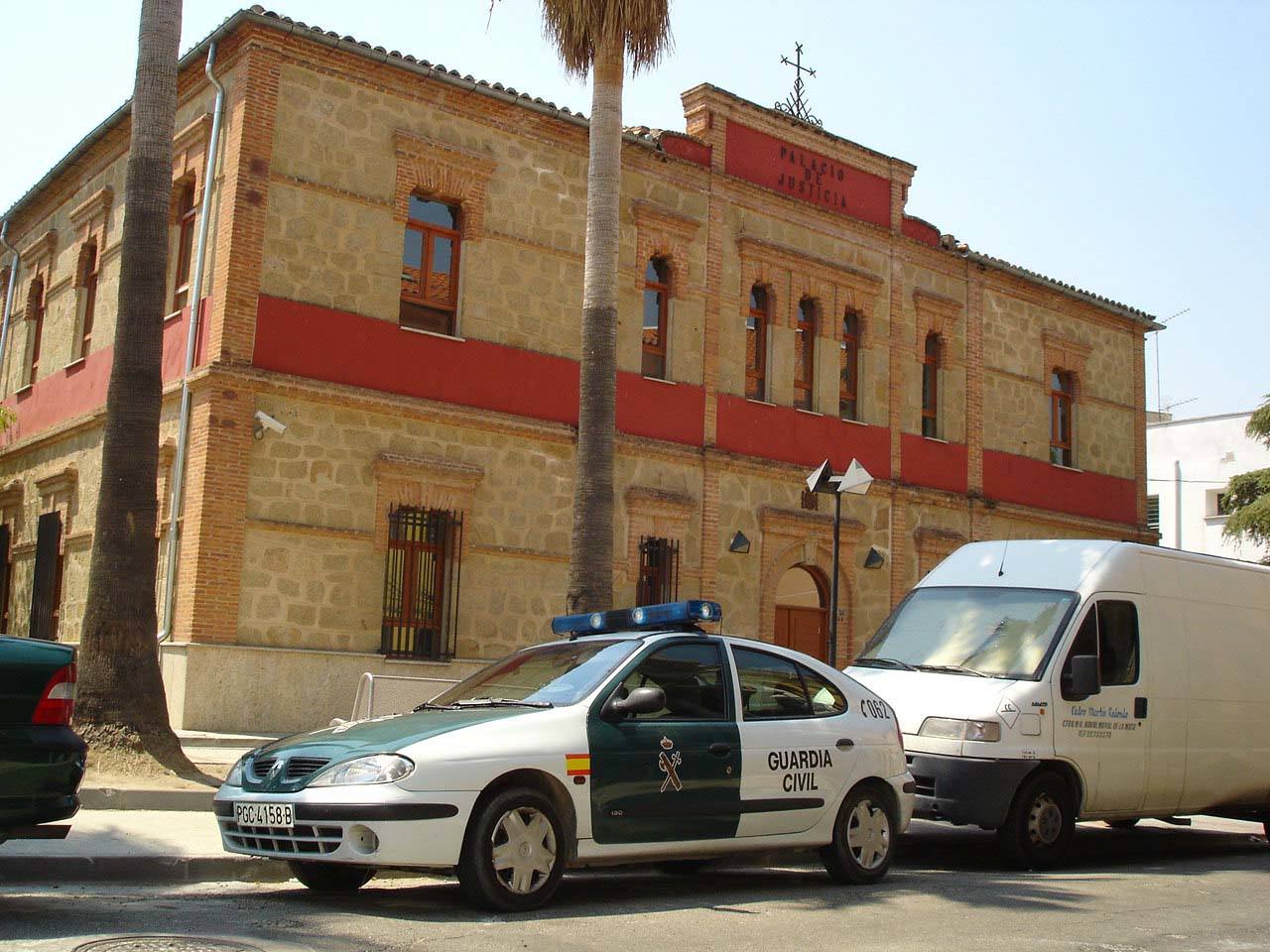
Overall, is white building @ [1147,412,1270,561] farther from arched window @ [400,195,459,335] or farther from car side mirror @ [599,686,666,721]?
car side mirror @ [599,686,666,721]

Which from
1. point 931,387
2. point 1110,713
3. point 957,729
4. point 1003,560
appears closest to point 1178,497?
point 931,387

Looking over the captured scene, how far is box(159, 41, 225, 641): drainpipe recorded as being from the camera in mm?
17297

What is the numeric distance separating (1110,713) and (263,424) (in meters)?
10.9

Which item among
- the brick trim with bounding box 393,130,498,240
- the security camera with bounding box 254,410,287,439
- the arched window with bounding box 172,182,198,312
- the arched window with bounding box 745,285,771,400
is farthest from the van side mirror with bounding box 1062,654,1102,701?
the arched window with bounding box 172,182,198,312

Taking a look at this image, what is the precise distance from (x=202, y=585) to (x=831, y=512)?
10994mm

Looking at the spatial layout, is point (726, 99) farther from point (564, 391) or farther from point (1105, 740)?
point (1105, 740)

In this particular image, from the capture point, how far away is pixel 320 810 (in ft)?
23.3

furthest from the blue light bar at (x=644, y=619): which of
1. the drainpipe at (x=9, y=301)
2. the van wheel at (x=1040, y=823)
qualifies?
the drainpipe at (x=9, y=301)

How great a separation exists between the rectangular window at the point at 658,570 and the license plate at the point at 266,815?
13781mm

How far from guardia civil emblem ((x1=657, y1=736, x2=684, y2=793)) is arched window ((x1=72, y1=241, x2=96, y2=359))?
17.0 m

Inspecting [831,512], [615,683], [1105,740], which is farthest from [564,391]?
[615,683]

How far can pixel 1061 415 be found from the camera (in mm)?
29047

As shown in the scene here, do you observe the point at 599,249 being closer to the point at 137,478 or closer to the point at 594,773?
the point at 137,478

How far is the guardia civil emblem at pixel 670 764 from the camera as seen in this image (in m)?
8.09
